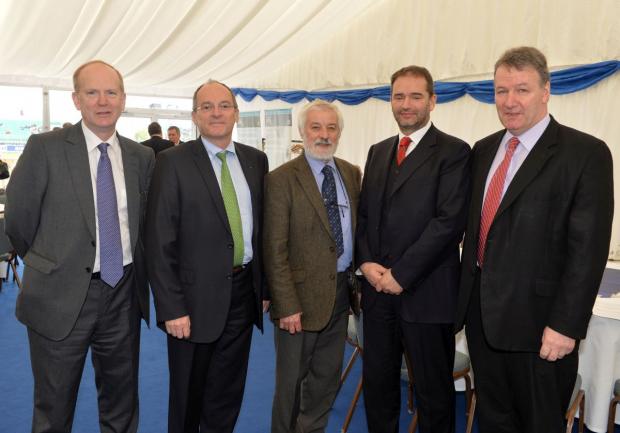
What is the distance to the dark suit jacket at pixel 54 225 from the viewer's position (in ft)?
6.84

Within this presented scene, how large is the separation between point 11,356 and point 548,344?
3.78m

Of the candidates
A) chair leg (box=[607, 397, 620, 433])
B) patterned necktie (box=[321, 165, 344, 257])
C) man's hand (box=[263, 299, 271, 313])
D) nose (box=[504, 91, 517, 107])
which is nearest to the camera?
nose (box=[504, 91, 517, 107])

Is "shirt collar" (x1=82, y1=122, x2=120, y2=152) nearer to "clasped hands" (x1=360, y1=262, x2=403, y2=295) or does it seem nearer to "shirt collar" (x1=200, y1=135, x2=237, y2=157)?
"shirt collar" (x1=200, y1=135, x2=237, y2=157)

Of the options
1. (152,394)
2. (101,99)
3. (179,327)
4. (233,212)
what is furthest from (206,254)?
(152,394)

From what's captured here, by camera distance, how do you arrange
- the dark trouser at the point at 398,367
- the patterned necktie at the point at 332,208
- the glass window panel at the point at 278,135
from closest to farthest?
the dark trouser at the point at 398,367
the patterned necktie at the point at 332,208
the glass window panel at the point at 278,135

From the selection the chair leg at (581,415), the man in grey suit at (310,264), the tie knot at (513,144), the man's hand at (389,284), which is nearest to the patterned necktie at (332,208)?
the man in grey suit at (310,264)

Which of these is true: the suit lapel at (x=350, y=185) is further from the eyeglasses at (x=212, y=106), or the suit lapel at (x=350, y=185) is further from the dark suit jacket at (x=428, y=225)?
the eyeglasses at (x=212, y=106)

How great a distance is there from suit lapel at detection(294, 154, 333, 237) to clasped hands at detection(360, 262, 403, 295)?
0.23 metres

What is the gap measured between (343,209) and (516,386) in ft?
3.37

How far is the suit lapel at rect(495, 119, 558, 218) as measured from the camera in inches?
73.9

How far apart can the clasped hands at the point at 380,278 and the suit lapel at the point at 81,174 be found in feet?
3.78

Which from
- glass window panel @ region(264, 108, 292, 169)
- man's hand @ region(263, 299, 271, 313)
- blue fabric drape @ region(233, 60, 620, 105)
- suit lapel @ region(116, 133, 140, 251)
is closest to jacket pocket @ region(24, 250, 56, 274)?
suit lapel @ region(116, 133, 140, 251)

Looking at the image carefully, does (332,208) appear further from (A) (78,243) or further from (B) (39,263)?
(B) (39,263)

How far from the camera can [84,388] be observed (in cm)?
345
